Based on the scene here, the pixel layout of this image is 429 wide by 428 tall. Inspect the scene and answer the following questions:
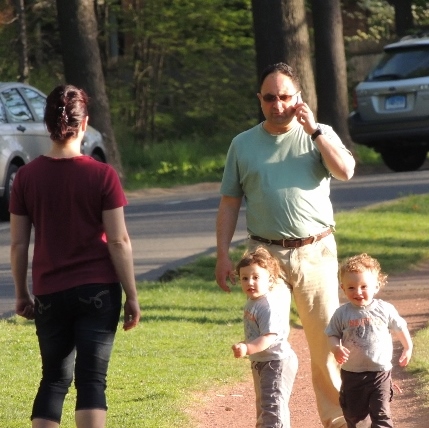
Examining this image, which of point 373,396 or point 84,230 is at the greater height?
point 84,230

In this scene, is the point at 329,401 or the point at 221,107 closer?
the point at 329,401

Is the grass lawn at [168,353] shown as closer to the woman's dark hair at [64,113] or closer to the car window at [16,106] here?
the woman's dark hair at [64,113]

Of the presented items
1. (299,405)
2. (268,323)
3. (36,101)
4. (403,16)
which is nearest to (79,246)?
(268,323)

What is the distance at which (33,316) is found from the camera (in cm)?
553

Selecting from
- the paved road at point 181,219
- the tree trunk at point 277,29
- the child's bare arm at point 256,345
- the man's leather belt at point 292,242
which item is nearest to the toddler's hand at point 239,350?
the child's bare arm at point 256,345

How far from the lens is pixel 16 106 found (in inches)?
644

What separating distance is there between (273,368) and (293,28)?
11.4m

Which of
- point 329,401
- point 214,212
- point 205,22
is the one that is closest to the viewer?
point 329,401

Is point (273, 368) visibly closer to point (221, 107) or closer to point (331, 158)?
point (331, 158)

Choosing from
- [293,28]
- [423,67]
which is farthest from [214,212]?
[423,67]

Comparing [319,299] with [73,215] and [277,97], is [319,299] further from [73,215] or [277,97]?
[73,215]

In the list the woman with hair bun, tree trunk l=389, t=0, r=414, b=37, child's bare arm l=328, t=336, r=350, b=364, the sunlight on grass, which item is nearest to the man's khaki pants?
child's bare arm l=328, t=336, r=350, b=364

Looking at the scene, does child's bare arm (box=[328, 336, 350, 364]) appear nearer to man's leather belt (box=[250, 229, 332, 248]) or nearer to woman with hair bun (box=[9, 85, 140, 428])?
man's leather belt (box=[250, 229, 332, 248])

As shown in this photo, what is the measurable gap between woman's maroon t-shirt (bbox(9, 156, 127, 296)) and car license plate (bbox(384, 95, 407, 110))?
50.0 ft
